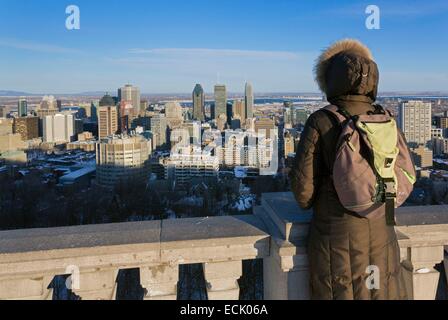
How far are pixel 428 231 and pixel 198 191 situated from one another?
2937 centimetres

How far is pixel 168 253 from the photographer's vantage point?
1.77m

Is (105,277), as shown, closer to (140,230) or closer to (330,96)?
(140,230)

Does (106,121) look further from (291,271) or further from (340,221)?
(340,221)

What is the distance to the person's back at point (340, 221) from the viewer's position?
160cm

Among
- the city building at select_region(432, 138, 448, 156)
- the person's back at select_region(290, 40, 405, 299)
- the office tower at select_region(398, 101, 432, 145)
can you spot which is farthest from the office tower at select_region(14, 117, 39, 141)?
the person's back at select_region(290, 40, 405, 299)

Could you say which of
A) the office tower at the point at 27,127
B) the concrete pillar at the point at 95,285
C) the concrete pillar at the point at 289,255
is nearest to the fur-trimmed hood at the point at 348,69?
the concrete pillar at the point at 289,255

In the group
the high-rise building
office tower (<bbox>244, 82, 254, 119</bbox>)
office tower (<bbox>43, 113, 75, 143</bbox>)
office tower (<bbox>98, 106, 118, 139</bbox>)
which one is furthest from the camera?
the high-rise building

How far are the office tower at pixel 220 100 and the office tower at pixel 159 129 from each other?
2632 cm

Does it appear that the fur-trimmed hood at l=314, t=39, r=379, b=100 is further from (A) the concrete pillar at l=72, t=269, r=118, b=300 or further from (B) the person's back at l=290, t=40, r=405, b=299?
(A) the concrete pillar at l=72, t=269, r=118, b=300

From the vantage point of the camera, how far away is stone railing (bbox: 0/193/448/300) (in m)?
1.70

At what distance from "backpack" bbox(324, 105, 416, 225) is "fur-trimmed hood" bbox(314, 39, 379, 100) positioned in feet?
0.46

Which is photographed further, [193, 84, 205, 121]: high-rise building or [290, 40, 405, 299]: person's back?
[193, 84, 205, 121]: high-rise building

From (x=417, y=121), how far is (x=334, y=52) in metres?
55.9

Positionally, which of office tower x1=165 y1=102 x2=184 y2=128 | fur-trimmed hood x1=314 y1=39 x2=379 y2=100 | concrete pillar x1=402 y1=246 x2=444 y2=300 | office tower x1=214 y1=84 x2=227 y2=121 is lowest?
concrete pillar x1=402 y1=246 x2=444 y2=300
